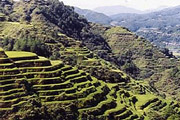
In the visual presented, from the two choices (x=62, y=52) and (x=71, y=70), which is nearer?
(x=71, y=70)

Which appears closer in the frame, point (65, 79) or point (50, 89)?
point (50, 89)

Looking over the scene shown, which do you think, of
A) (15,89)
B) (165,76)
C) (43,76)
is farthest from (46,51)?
(165,76)

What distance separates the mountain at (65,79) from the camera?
55438 mm

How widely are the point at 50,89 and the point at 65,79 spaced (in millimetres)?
5038

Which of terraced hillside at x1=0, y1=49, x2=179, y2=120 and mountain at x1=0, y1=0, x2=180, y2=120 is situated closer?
terraced hillside at x1=0, y1=49, x2=179, y2=120

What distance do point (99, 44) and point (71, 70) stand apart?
80483 millimetres

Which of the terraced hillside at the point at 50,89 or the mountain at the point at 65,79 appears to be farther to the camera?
the mountain at the point at 65,79

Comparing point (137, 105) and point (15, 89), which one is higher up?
point (15, 89)

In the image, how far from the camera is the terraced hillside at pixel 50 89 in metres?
54.0

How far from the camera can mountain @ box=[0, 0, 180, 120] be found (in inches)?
2183

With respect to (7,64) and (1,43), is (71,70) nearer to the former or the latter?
(7,64)

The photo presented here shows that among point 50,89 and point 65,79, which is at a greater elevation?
point 65,79

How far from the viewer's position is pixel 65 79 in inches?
2489

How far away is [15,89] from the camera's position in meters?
54.5
